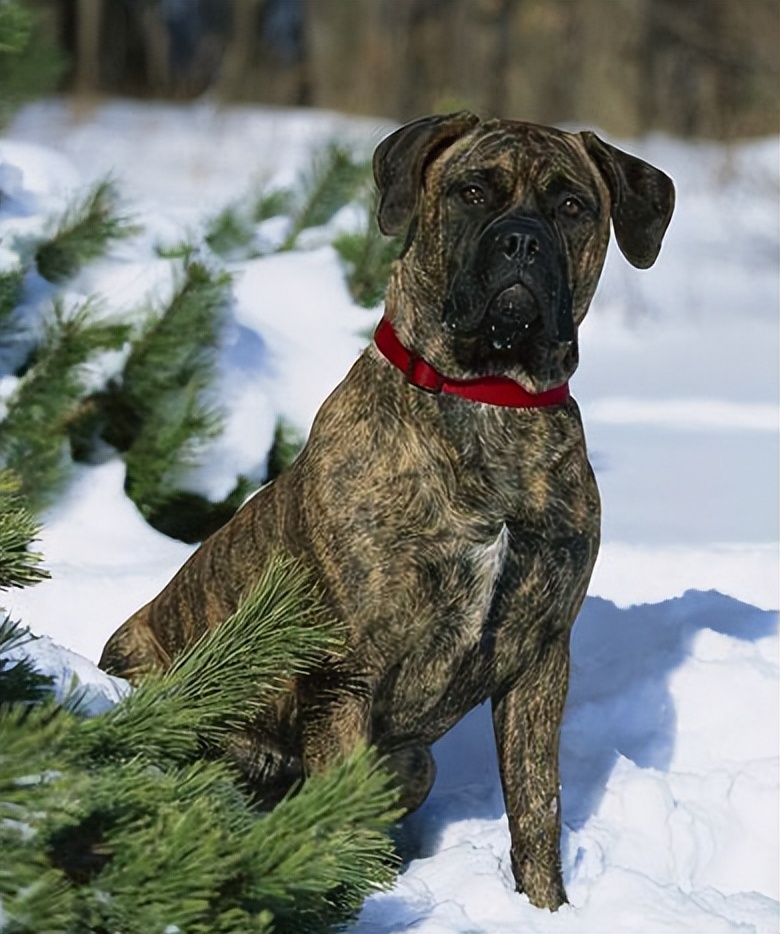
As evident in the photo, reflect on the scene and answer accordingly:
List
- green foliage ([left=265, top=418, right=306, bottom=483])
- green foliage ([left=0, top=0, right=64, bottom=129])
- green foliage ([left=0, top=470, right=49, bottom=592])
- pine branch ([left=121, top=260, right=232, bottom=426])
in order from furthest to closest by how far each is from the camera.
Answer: green foliage ([left=265, top=418, right=306, bottom=483])
pine branch ([left=121, top=260, right=232, bottom=426])
green foliage ([left=0, top=0, right=64, bottom=129])
green foliage ([left=0, top=470, right=49, bottom=592])

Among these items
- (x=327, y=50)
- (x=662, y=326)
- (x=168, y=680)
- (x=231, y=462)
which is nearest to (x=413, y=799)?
(x=168, y=680)

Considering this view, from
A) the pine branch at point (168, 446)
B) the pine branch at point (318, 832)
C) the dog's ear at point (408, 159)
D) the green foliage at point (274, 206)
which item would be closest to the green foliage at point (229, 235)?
the green foliage at point (274, 206)

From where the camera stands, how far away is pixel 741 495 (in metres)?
6.44

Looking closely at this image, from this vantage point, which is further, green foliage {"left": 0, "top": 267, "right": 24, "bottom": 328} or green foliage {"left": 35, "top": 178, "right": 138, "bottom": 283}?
green foliage {"left": 35, "top": 178, "right": 138, "bottom": 283}

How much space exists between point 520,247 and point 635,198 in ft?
1.31

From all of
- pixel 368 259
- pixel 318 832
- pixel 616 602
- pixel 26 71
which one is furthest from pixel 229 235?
pixel 318 832

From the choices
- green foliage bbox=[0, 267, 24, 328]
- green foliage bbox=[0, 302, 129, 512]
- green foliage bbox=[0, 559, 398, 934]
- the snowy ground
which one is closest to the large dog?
the snowy ground

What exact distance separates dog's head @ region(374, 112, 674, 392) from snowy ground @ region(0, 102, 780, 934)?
89cm

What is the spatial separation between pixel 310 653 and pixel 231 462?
234 centimetres

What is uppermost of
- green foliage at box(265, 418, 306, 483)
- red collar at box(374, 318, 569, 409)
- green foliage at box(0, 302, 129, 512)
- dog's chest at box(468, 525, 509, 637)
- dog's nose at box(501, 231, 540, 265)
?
dog's nose at box(501, 231, 540, 265)

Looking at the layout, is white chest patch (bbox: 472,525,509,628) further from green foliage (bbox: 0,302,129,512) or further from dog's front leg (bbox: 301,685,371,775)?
green foliage (bbox: 0,302,129,512)

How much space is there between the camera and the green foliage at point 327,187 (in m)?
6.27

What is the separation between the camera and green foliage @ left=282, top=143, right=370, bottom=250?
6.27 meters

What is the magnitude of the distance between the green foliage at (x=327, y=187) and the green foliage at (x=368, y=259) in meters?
0.36
